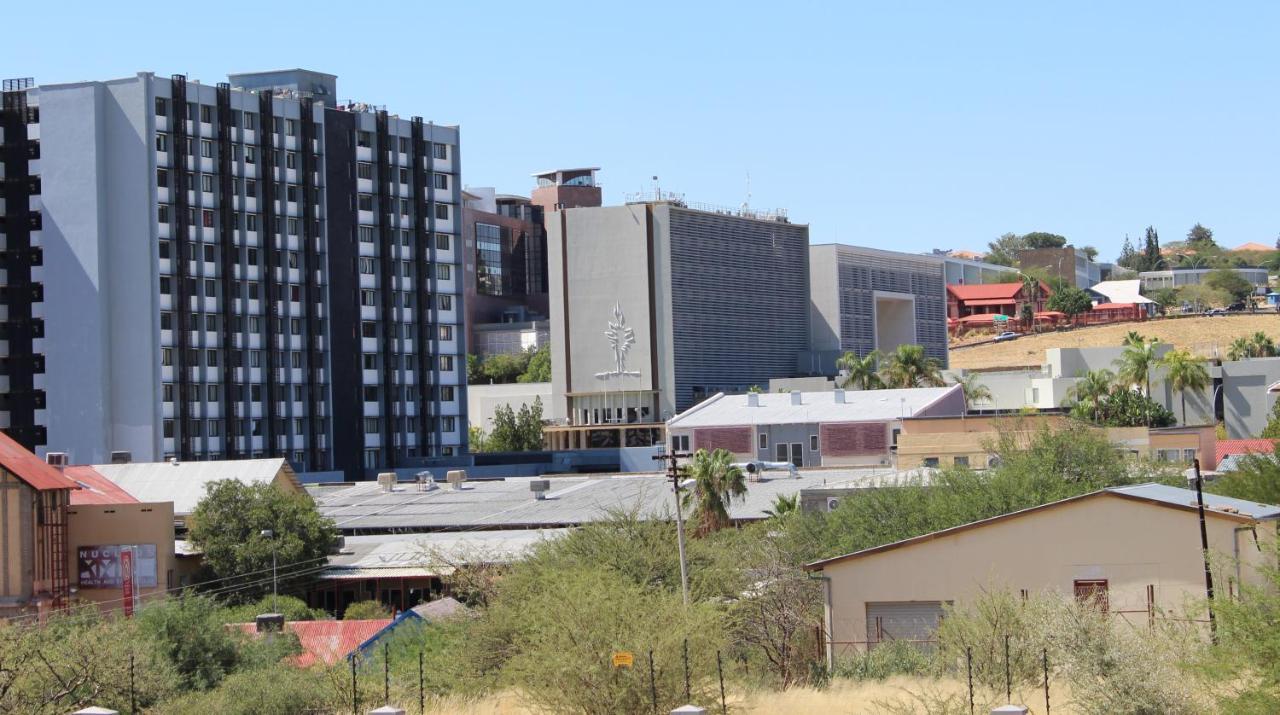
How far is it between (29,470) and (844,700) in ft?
139

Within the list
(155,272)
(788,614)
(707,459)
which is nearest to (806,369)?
(155,272)

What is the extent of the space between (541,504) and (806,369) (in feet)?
286

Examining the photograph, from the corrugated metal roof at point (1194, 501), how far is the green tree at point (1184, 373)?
86.8 m

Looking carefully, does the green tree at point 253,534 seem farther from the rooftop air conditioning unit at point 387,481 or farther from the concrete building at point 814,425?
the concrete building at point 814,425

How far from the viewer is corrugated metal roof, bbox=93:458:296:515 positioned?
8244 centimetres

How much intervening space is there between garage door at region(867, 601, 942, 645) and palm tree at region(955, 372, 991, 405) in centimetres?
9879

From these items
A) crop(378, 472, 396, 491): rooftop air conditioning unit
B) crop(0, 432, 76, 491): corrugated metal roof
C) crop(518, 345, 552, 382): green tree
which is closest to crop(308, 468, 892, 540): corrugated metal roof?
crop(378, 472, 396, 491): rooftop air conditioning unit

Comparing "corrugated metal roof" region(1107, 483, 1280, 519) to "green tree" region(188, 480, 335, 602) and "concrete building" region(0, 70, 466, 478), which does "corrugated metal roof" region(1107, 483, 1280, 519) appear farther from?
"concrete building" region(0, 70, 466, 478)

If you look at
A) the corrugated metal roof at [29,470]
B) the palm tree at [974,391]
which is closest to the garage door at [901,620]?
the corrugated metal roof at [29,470]

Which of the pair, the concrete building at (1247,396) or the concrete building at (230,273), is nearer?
the concrete building at (230,273)

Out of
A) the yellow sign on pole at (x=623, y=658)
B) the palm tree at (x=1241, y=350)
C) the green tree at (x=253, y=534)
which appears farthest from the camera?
the palm tree at (x=1241, y=350)

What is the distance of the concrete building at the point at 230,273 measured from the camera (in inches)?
4847

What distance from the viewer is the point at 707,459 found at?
71938 mm

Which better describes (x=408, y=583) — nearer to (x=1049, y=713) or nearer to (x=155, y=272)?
(x=1049, y=713)
